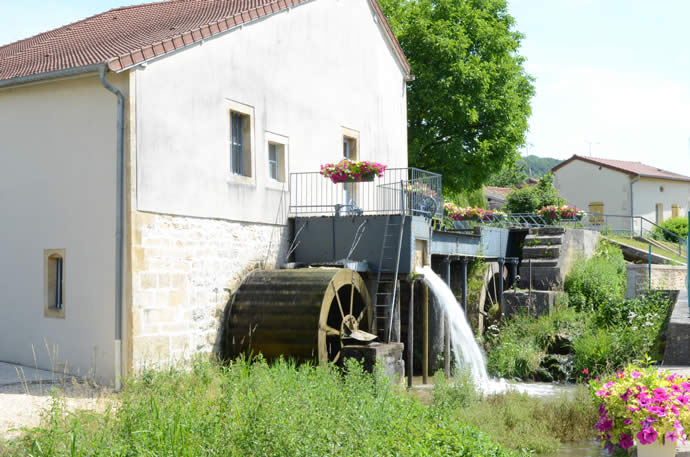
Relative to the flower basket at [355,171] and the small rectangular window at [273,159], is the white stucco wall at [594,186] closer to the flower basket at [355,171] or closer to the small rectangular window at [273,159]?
the flower basket at [355,171]

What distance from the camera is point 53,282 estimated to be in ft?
35.7

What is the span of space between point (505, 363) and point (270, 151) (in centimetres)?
633

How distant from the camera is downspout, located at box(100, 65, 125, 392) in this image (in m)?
9.89

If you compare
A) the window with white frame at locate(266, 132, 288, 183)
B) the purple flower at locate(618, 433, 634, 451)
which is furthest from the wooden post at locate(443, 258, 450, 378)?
the purple flower at locate(618, 433, 634, 451)

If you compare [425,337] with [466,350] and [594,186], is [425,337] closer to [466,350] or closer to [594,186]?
[466,350]

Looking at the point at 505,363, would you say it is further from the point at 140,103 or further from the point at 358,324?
the point at 140,103

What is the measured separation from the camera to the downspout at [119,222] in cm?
989

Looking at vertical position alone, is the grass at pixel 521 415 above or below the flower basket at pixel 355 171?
below

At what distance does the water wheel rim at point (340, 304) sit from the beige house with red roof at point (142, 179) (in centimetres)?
168

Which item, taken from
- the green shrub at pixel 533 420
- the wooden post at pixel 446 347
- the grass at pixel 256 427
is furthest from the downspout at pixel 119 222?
the wooden post at pixel 446 347

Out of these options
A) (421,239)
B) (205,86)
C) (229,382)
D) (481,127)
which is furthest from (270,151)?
(481,127)

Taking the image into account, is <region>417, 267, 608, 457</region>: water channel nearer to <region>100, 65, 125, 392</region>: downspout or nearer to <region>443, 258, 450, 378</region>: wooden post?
<region>443, 258, 450, 378</region>: wooden post

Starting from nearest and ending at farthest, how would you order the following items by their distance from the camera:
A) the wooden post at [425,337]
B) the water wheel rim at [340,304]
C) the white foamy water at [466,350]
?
the water wheel rim at [340,304] < the white foamy water at [466,350] < the wooden post at [425,337]

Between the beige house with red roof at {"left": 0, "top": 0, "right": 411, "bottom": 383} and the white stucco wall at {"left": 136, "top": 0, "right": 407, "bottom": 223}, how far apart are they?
31mm
